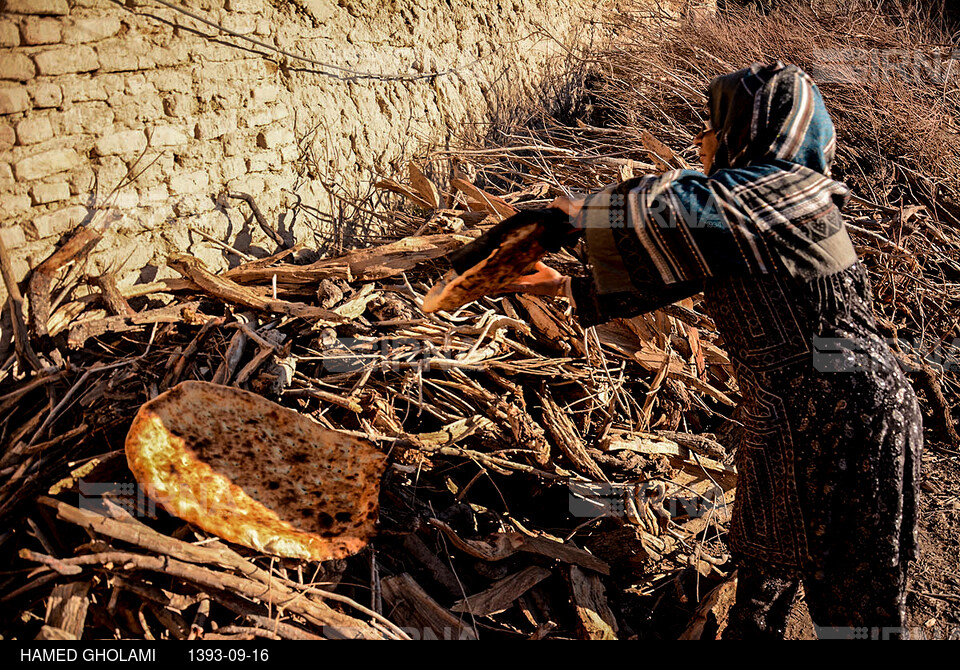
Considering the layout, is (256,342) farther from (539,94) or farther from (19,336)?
(539,94)

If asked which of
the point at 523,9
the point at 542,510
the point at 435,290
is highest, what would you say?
the point at 523,9

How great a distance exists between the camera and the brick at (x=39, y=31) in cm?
285

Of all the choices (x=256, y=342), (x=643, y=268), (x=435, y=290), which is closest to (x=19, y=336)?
(x=256, y=342)

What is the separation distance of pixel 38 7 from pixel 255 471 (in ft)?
7.07

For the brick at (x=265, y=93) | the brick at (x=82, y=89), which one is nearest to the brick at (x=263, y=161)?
the brick at (x=265, y=93)

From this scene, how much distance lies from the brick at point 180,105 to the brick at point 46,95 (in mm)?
512

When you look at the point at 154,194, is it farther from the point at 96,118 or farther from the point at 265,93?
the point at 265,93

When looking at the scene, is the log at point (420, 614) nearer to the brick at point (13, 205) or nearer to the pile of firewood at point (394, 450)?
the pile of firewood at point (394, 450)

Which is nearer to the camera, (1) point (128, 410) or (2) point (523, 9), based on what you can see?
(1) point (128, 410)

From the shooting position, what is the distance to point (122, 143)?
327 cm

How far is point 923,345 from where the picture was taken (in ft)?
14.9

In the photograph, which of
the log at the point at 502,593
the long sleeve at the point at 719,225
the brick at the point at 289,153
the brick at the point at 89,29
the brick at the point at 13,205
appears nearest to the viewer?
the long sleeve at the point at 719,225

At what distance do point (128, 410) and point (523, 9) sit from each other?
5514 mm

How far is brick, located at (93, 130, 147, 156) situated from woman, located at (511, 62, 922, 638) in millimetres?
2216
